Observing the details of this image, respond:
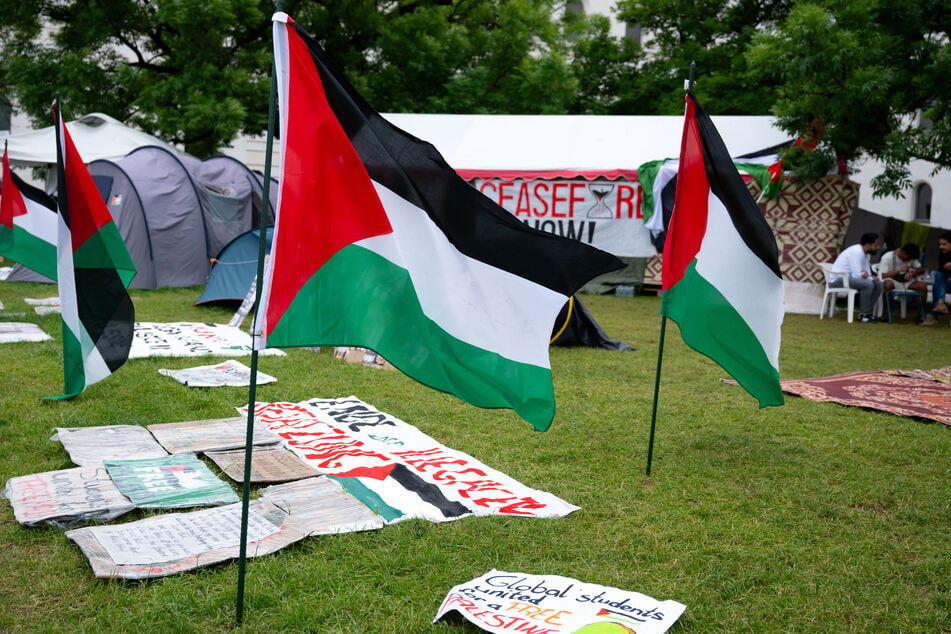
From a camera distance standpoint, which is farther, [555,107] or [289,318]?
[555,107]

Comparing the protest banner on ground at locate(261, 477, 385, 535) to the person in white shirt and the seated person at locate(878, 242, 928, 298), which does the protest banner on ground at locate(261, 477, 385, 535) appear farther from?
the seated person at locate(878, 242, 928, 298)

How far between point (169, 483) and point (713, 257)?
3.05m

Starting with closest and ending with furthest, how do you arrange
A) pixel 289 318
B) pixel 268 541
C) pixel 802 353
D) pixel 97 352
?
pixel 289 318, pixel 268 541, pixel 97 352, pixel 802 353

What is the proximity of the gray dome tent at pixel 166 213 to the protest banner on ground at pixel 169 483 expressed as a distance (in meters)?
9.01

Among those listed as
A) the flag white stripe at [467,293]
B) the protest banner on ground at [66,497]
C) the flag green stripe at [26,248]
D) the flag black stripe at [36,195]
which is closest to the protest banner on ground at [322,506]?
the protest banner on ground at [66,497]

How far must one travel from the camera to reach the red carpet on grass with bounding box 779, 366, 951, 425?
626 centimetres

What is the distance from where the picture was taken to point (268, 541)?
10.9 feet

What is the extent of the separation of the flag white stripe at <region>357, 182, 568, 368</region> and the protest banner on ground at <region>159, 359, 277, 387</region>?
11.1ft

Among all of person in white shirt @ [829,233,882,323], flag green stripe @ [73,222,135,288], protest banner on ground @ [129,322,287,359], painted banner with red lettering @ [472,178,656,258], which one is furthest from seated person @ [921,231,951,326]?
flag green stripe @ [73,222,135,288]

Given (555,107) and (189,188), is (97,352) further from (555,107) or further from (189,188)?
(555,107)

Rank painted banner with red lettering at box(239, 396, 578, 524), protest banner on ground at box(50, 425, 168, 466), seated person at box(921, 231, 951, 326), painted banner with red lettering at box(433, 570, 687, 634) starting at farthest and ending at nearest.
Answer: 1. seated person at box(921, 231, 951, 326)
2. protest banner on ground at box(50, 425, 168, 466)
3. painted banner with red lettering at box(239, 396, 578, 524)
4. painted banner with red lettering at box(433, 570, 687, 634)

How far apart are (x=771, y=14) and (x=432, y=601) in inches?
908

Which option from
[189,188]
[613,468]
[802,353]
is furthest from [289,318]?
[189,188]

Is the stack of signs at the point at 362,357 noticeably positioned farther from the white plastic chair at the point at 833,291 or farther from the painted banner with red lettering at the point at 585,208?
the white plastic chair at the point at 833,291
